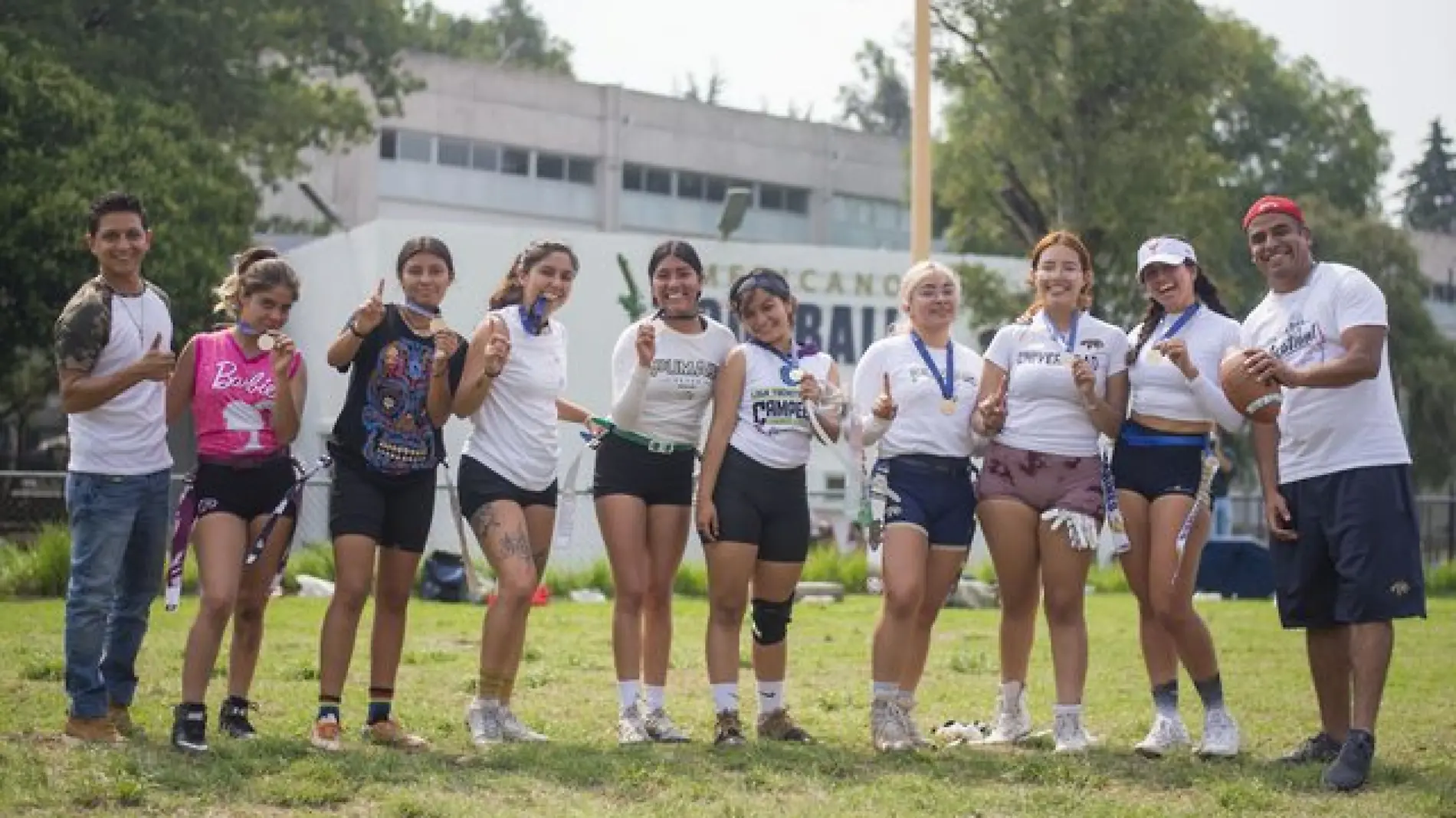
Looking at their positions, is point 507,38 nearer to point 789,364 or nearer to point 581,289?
point 581,289

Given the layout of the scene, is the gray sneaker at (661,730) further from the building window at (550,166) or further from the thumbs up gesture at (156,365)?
the building window at (550,166)

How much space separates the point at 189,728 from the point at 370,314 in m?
1.84

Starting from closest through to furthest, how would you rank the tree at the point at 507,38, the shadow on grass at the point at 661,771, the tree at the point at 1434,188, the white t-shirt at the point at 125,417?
the shadow on grass at the point at 661,771, the white t-shirt at the point at 125,417, the tree at the point at 507,38, the tree at the point at 1434,188

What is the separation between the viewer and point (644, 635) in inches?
352

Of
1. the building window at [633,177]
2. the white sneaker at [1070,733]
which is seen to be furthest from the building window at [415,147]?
the white sneaker at [1070,733]

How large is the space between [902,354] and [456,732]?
8.67ft

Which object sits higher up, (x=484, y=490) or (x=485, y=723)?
(x=484, y=490)

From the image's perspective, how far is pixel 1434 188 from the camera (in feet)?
278

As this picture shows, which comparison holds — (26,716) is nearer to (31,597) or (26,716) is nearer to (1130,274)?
(31,597)

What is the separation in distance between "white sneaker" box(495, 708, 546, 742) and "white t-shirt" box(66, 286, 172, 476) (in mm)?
1802

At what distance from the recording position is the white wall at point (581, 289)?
28.6 m

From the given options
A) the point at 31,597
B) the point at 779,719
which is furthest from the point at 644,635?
the point at 31,597

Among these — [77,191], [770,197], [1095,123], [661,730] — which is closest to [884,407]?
[661,730]

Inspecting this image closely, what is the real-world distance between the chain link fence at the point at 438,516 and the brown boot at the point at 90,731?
23.7 ft
